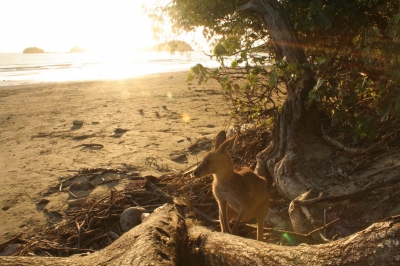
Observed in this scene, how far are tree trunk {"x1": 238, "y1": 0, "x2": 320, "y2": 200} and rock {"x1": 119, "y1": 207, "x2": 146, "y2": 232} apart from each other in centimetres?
218

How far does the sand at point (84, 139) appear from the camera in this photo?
679 cm

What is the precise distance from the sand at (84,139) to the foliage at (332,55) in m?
2.51

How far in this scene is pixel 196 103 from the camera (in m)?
14.9

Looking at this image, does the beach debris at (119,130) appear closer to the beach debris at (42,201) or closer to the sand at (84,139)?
the sand at (84,139)

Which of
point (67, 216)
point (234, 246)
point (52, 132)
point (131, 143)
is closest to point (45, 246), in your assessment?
point (67, 216)

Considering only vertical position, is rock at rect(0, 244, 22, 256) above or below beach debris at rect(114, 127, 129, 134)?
below

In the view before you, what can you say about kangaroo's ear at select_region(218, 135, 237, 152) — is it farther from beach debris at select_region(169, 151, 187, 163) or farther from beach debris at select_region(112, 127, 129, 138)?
beach debris at select_region(112, 127, 129, 138)

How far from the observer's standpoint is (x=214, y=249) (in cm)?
334

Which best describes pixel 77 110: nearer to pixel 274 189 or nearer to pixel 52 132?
pixel 52 132

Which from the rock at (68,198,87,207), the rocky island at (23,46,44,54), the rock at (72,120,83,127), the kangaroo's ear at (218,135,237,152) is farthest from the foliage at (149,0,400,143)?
the rocky island at (23,46,44,54)

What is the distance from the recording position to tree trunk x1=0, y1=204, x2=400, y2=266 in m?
2.31

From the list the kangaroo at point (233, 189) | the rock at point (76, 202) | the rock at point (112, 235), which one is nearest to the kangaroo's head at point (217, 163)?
the kangaroo at point (233, 189)

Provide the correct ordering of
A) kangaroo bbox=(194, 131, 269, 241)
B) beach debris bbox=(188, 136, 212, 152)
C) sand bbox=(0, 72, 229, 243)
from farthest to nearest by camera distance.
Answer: beach debris bbox=(188, 136, 212, 152) < sand bbox=(0, 72, 229, 243) < kangaroo bbox=(194, 131, 269, 241)

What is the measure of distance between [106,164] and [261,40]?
4236 millimetres
